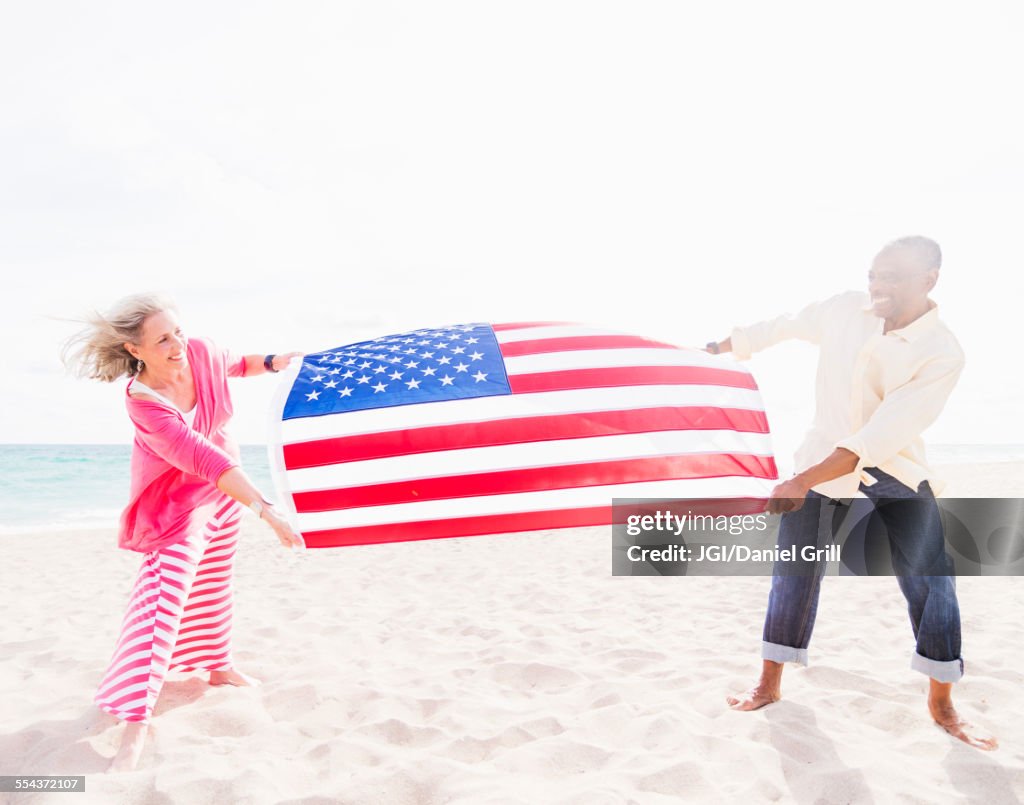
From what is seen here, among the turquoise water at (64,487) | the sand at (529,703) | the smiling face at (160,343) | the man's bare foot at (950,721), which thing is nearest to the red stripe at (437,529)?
the sand at (529,703)

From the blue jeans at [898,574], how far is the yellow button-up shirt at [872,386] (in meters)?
0.08

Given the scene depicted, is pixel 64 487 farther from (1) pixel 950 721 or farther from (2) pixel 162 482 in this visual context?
(1) pixel 950 721

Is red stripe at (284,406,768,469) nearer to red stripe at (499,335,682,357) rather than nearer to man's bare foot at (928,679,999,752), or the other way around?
red stripe at (499,335,682,357)

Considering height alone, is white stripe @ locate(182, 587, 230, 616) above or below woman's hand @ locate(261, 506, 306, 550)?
below

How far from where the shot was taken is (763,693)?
2977mm

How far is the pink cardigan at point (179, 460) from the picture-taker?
2641 millimetres

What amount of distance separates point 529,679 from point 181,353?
2.25m

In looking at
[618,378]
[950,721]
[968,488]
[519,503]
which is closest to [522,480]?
[519,503]

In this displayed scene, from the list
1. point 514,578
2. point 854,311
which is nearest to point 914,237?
point 854,311

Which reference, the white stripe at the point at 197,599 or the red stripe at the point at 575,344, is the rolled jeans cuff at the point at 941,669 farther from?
the white stripe at the point at 197,599

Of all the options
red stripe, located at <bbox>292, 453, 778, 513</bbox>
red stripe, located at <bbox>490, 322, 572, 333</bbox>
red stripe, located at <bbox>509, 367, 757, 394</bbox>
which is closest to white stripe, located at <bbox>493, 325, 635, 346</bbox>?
red stripe, located at <bbox>490, 322, 572, 333</bbox>

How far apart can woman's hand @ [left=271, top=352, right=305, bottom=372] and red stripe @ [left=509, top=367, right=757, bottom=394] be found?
111 centimetres

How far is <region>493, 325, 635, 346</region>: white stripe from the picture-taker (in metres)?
3.33

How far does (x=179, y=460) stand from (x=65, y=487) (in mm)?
21381
